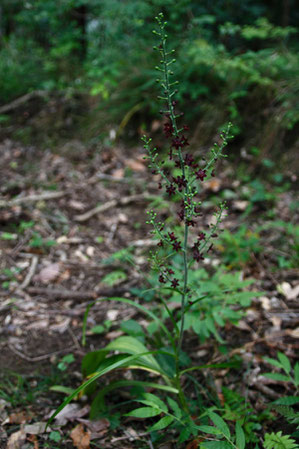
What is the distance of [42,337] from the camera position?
229cm

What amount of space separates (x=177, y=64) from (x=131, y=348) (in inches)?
138

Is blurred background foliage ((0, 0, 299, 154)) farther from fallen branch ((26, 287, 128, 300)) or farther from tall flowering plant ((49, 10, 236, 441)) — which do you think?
tall flowering plant ((49, 10, 236, 441))

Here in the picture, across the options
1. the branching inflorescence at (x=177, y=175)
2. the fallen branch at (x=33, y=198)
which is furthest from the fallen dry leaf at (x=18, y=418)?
the fallen branch at (x=33, y=198)

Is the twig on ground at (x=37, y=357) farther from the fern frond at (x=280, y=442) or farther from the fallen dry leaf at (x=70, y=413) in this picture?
the fern frond at (x=280, y=442)

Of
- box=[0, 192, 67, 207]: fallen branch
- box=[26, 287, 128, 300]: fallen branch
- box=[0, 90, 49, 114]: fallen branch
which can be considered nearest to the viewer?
box=[26, 287, 128, 300]: fallen branch

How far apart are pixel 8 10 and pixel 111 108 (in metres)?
3.46

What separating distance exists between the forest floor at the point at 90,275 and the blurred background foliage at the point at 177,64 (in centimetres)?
66

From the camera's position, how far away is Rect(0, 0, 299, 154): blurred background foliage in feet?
12.6

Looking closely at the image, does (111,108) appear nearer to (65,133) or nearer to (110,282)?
(65,133)

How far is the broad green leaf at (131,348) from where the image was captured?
167 centimetres

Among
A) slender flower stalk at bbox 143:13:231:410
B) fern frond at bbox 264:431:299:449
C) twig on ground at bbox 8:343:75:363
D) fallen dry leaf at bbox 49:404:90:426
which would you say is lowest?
twig on ground at bbox 8:343:75:363

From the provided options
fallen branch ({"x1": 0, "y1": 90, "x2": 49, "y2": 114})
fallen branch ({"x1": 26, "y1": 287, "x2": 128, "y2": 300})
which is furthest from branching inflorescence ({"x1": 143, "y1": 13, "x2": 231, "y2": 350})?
fallen branch ({"x1": 0, "y1": 90, "x2": 49, "y2": 114})

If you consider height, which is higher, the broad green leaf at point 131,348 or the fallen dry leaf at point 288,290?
the broad green leaf at point 131,348

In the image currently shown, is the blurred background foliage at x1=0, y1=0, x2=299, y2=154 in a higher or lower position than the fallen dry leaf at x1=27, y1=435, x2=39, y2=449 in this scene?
higher
